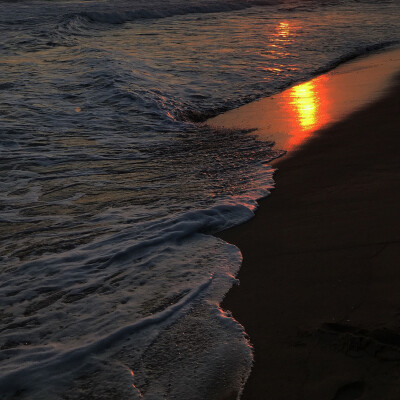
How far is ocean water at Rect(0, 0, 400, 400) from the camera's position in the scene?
229cm

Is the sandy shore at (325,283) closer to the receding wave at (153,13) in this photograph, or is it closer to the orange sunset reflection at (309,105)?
the orange sunset reflection at (309,105)

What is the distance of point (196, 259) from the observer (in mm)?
3152

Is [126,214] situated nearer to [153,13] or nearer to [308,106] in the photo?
[308,106]

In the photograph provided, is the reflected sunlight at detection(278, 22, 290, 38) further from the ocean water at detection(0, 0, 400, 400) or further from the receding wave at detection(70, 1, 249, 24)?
the receding wave at detection(70, 1, 249, 24)

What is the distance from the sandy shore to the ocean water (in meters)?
0.14

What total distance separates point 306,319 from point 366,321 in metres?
0.28

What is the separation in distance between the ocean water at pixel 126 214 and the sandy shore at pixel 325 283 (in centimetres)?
14

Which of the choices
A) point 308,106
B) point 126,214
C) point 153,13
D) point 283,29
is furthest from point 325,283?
point 153,13

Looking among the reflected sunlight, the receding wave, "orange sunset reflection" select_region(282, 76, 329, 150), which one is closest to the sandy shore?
"orange sunset reflection" select_region(282, 76, 329, 150)

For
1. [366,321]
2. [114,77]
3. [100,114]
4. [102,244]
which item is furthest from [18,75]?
[366,321]

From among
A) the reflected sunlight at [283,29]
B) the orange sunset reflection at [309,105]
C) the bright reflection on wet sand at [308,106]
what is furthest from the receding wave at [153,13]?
the bright reflection on wet sand at [308,106]

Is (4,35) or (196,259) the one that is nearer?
(196,259)

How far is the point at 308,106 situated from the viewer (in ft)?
22.9

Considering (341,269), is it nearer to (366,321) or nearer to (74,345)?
(366,321)
